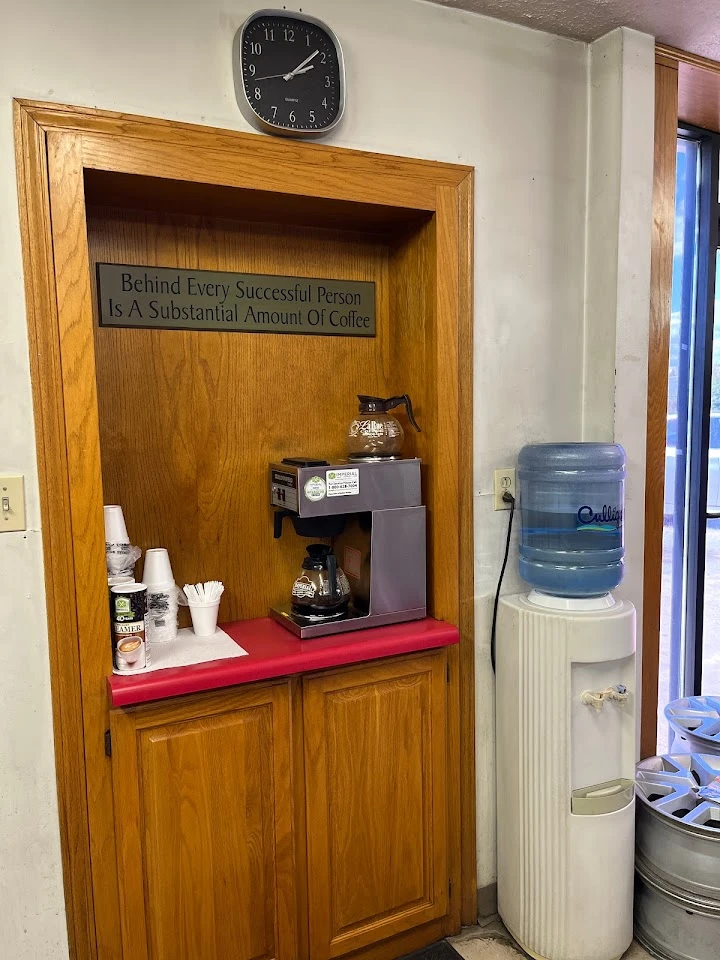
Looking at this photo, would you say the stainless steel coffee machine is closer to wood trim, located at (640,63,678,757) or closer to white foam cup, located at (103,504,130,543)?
white foam cup, located at (103,504,130,543)

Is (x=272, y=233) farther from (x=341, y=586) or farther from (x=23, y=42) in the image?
(x=341, y=586)

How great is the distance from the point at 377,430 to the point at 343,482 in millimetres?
254

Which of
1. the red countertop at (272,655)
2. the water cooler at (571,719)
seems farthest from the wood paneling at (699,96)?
the red countertop at (272,655)

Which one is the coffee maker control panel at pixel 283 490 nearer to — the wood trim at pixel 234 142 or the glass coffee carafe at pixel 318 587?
the glass coffee carafe at pixel 318 587

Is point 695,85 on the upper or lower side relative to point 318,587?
upper

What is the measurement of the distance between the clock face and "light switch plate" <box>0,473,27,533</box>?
99 centimetres

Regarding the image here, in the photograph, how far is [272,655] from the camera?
1.76m

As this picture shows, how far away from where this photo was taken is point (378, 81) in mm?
1853

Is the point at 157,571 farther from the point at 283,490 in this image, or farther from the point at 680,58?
the point at 680,58

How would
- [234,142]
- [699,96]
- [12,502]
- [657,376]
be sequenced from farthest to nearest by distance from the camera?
[699,96] < [657,376] < [234,142] < [12,502]

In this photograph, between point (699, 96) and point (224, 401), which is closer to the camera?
point (224, 401)

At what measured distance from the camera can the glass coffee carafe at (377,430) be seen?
6.62ft

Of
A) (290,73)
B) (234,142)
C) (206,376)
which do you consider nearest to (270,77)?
(290,73)

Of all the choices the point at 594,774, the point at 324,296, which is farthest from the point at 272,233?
the point at 594,774
